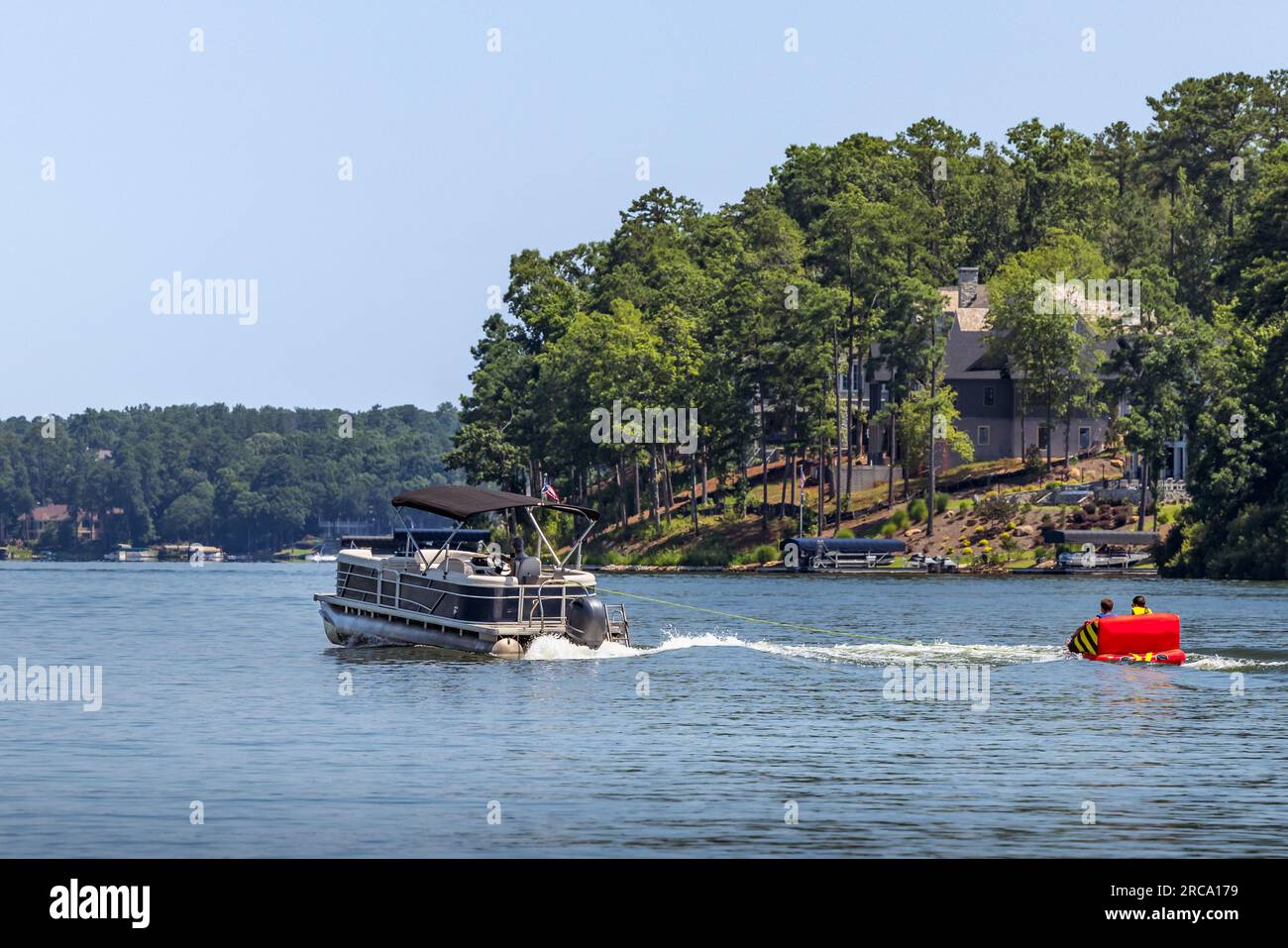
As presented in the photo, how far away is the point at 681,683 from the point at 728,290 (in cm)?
11499

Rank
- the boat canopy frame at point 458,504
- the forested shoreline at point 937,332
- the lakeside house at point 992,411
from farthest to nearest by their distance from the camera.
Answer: the lakeside house at point 992,411 → the forested shoreline at point 937,332 → the boat canopy frame at point 458,504

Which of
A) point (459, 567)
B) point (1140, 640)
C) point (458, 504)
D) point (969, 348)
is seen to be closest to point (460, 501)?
point (458, 504)

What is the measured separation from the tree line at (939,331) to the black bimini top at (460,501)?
226 feet

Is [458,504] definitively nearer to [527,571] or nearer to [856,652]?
[527,571]

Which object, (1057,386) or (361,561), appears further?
(1057,386)

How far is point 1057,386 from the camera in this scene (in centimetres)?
15100

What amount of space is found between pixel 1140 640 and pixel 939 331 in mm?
105845

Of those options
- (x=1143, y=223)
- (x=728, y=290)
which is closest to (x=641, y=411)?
(x=728, y=290)

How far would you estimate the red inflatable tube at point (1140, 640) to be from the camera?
53188mm

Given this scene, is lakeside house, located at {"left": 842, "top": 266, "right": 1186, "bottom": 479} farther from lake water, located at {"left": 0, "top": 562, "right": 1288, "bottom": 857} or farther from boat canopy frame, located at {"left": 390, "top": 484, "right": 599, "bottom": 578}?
boat canopy frame, located at {"left": 390, "top": 484, "right": 599, "bottom": 578}

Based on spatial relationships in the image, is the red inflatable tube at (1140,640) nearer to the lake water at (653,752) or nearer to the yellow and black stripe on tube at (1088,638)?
the yellow and black stripe on tube at (1088,638)

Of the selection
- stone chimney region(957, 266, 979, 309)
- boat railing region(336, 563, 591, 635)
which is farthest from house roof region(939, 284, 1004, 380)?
boat railing region(336, 563, 591, 635)

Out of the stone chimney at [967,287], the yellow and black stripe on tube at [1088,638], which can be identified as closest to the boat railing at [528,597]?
the yellow and black stripe on tube at [1088,638]
